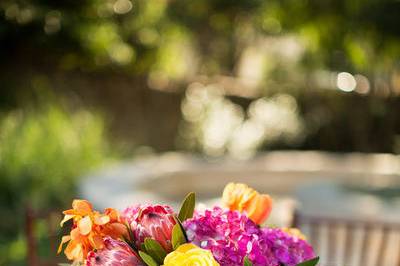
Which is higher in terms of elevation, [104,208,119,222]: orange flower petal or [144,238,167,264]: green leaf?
[104,208,119,222]: orange flower petal

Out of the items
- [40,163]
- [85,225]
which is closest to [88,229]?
[85,225]

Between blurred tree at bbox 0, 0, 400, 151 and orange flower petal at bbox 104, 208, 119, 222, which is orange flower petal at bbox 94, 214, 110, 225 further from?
blurred tree at bbox 0, 0, 400, 151

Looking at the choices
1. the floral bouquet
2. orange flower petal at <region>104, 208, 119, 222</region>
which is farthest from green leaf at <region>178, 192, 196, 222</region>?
orange flower petal at <region>104, 208, 119, 222</region>

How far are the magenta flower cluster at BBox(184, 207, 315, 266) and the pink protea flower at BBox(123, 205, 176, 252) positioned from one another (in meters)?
0.04

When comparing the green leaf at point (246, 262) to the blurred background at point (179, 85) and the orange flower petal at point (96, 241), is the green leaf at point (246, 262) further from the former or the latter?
the blurred background at point (179, 85)

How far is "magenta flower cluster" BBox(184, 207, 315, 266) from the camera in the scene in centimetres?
116

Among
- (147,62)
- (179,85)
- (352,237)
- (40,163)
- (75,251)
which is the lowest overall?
(40,163)

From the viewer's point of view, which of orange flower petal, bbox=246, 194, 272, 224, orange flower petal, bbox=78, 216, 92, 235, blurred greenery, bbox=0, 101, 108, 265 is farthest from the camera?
blurred greenery, bbox=0, 101, 108, 265

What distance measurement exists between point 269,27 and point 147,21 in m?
1.65

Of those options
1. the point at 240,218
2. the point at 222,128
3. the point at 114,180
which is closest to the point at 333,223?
the point at 240,218

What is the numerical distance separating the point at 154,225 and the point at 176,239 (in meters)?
0.04

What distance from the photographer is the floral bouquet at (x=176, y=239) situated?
44.1 inches

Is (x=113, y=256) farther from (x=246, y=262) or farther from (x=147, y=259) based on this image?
(x=246, y=262)

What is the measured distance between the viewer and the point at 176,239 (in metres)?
1.16
